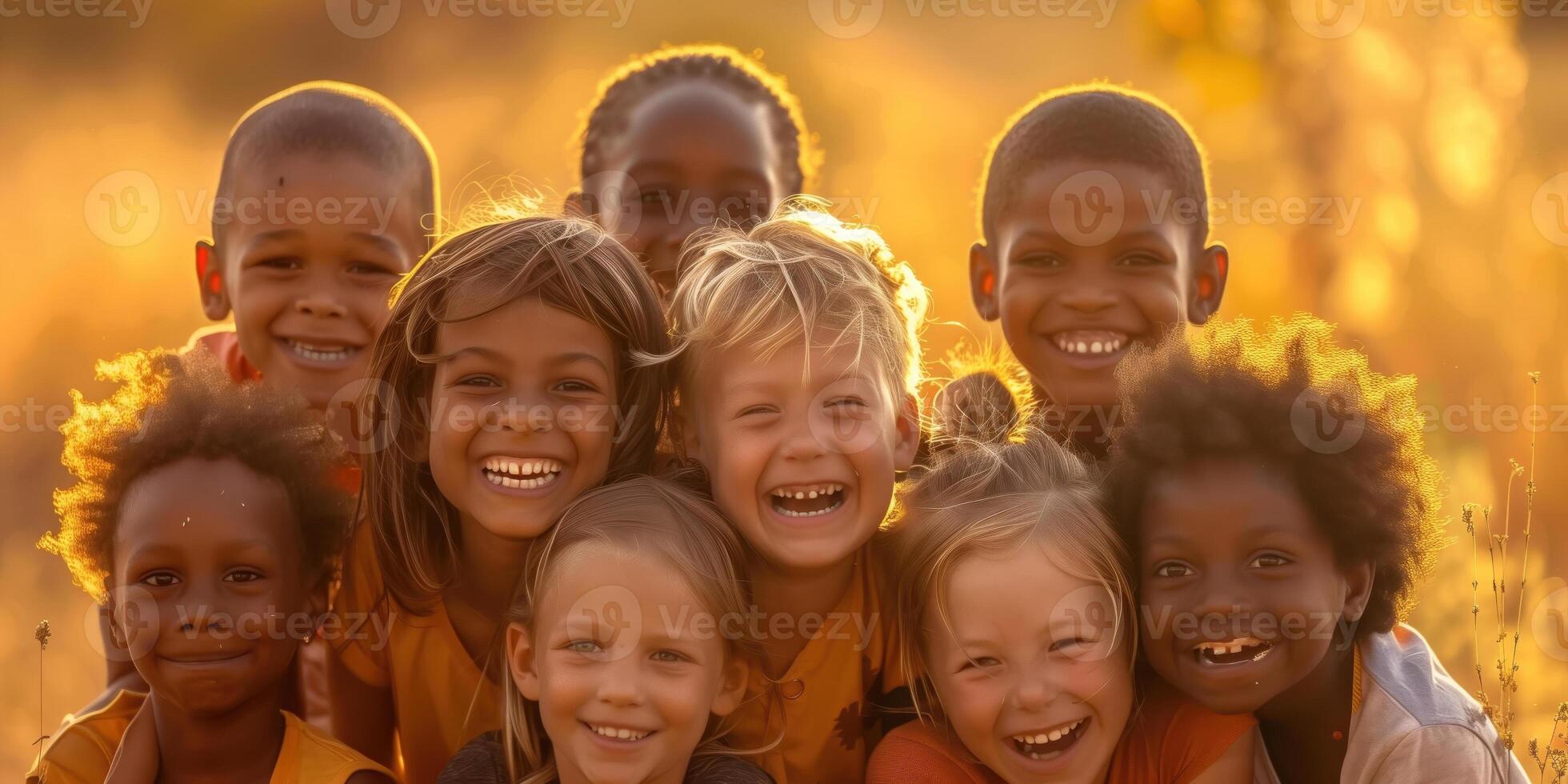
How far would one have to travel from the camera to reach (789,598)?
3.60m

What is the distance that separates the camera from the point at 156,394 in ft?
11.9

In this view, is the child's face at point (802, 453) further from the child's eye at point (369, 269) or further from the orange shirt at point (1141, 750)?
the child's eye at point (369, 269)

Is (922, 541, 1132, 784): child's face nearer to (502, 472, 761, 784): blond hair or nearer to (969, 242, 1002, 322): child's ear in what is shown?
(502, 472, 761, 784): blond hair

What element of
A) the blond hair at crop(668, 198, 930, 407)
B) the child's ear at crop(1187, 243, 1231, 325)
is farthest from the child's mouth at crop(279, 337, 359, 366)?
the child's ear at crop(1187, 243, 1231, 325)

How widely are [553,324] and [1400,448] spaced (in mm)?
2038

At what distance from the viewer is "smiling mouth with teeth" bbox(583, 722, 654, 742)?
122 inches

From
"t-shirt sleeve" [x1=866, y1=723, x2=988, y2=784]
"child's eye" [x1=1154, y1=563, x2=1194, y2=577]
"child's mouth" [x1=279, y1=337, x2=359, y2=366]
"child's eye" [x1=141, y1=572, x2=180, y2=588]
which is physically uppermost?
"child's mouth" [x1=279, y1=337, x2=359, y2=366]

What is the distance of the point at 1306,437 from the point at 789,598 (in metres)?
1.30

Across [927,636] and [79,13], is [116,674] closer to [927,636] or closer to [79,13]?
[927,636]

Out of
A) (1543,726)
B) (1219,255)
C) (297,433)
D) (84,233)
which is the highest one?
(84,233)

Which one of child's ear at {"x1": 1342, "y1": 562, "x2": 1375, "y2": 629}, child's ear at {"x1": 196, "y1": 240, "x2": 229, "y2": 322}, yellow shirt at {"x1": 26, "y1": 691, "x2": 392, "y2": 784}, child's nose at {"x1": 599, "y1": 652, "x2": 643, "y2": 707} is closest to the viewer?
child's nose at {"x1": 599, "y1": 652, "x2": 643, "y2": 707}

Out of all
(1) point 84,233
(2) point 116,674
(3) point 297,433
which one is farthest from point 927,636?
(1) point 84,233
